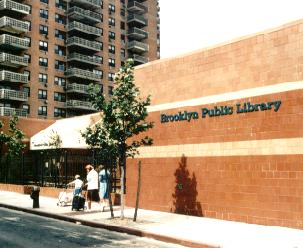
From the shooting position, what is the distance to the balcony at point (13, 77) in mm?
52425

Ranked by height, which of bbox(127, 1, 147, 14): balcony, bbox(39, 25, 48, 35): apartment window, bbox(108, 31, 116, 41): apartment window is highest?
bbox(127, 1, 147, 14): balcony

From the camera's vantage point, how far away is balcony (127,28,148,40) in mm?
72438

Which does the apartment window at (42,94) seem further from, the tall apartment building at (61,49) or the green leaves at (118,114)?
the green leaves at (118,114)

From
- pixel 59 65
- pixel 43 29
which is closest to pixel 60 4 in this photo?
pixel 43 29

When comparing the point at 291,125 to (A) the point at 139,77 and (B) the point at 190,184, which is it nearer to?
(B) the point at 190,184

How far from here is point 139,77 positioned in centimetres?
2075

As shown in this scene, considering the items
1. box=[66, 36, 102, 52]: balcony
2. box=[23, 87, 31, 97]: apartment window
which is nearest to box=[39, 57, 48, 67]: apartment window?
box=[23, 87, 31, 97]: apartment window

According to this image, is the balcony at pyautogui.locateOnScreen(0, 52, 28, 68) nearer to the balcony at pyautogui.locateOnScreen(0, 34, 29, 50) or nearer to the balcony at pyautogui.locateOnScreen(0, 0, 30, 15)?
the balcony at pyautogui.locateOnScreen(0, 34, 29, 50)

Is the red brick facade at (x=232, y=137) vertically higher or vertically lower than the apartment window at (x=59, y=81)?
lower

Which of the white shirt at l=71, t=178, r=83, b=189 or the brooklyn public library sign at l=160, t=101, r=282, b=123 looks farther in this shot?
the white shirt at l=71, t=178, r=83, b=189

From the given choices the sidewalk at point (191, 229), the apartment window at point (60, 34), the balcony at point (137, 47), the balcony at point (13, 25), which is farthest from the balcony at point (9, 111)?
the sidewalk at point (191, 229)

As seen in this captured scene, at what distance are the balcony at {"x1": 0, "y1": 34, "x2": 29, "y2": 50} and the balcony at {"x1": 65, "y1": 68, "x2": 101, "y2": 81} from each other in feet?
25.7

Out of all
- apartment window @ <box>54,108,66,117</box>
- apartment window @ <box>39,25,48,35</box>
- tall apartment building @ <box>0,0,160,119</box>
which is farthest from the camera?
apartment window @ <box>54,108,66,117</box>

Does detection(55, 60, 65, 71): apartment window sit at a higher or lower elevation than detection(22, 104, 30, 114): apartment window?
higher
